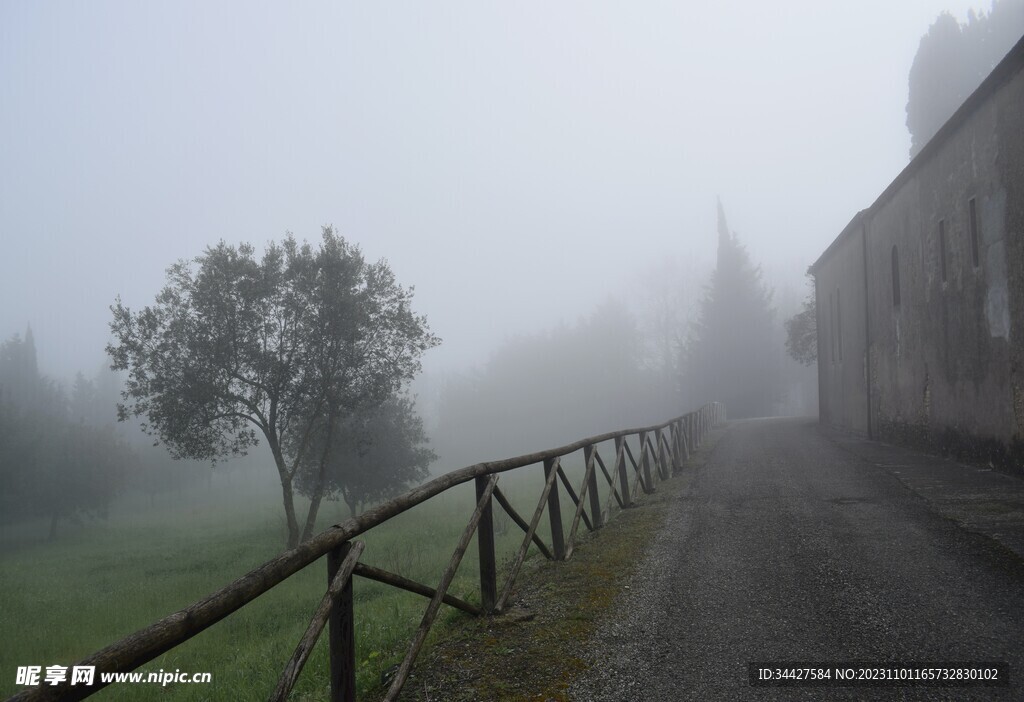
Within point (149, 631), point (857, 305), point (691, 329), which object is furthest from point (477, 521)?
point (691, 329)

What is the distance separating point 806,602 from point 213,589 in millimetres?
14709

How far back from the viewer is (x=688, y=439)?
1877 centimetres

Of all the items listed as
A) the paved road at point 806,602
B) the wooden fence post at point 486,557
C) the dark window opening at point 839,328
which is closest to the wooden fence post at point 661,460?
the paved road at point 806,602

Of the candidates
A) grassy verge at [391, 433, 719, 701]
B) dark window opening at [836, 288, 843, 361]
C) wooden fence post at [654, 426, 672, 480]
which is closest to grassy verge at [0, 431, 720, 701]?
grassy verge at [391, 433, 719, 701]

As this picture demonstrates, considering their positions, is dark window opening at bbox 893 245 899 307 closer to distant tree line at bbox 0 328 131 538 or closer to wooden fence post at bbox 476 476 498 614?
wooden fence post at bbox 476 476 498 614

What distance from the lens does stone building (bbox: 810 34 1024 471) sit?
36.6 ft

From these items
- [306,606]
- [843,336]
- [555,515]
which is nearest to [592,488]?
[555,515]

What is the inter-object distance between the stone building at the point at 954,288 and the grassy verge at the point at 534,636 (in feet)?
27.9

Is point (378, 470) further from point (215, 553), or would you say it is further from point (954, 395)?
point (954, 395)

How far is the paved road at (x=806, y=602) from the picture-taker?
3.81 m

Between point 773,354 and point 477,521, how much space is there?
52341 mm

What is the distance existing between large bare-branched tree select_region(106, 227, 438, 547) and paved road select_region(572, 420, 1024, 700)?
12849 mm

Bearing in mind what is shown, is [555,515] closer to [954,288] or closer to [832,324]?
[954,288]

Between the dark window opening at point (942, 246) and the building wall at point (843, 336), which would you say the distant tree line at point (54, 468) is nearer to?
the building wall at point (843, 336)
